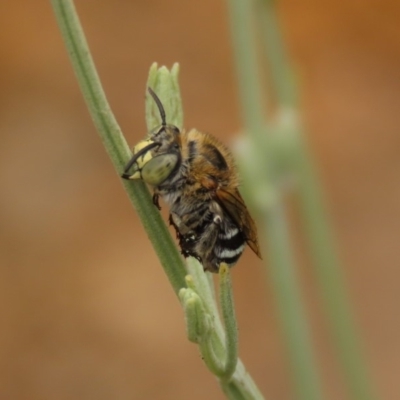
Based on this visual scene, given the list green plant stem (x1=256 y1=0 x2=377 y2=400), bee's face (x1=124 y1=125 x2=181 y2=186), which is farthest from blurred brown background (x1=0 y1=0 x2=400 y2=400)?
bee's face (x1=124 y1=125 x2=181 y2=186)

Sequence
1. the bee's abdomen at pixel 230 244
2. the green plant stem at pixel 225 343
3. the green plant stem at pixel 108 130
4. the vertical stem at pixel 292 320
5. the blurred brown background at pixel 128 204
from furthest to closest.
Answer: the blurred brown background at pixel 128 204 < the vertical stem at pixel 292 320 < the bee's abdomen at pixel 230 244 < the green plant stem at pixel 225 343 < the green plant stem at pixel 108 130

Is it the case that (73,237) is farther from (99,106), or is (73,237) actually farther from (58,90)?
(99,106)

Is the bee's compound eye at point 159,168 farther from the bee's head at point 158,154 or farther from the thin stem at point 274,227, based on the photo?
the thin stem at point 274,227

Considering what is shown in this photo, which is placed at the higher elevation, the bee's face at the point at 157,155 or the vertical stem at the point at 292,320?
the bee's face at the point at 157,155

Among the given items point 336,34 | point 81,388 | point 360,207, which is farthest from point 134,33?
point 81,388

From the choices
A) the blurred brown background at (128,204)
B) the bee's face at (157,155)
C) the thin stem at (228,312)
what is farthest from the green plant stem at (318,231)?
the blurred brown background at (128,204)

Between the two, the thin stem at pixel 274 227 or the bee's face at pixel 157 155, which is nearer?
the bee's face at pixel 157 155

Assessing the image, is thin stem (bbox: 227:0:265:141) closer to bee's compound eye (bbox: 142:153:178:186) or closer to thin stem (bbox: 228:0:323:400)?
thin stem (bbox: 228:0:323:400)
